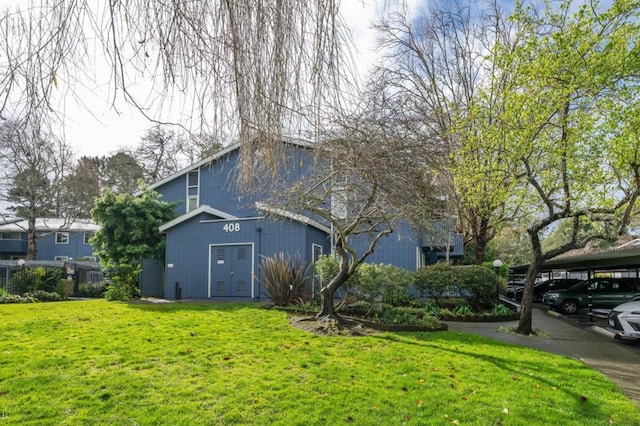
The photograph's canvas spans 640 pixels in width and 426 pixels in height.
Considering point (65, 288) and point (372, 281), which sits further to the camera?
point (65, 288)

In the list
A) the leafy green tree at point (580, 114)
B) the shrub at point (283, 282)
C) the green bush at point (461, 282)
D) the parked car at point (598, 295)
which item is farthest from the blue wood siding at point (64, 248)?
the leafy green tree at point (580, 114)

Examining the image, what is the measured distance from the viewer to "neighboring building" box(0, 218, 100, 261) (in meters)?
34.1

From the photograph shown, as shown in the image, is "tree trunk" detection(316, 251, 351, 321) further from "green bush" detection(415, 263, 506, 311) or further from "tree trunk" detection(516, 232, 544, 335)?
"green bush" detection(415, 263, 506, 311)

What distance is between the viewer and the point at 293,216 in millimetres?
14586

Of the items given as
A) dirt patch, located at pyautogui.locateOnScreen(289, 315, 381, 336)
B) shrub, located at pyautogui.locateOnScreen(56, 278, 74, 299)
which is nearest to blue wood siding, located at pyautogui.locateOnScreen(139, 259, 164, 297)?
shrub, located at pyautogui.locateOnScreen(56, 278, 74, 299)

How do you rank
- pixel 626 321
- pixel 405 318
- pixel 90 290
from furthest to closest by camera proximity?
pixel 90 290 < pixel 405 318 < pixel 626 321

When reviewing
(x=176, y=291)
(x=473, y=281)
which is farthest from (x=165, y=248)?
(x=473, y=281)

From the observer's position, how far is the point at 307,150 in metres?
3.23

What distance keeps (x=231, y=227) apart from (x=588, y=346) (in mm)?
12299

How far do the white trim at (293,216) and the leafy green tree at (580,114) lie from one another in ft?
19.4

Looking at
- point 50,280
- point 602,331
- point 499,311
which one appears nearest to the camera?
point 602,331

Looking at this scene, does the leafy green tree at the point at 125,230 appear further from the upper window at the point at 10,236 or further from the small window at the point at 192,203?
the upper window at the point at 10,236

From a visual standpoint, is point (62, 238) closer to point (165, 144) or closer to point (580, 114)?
point (165, 144)

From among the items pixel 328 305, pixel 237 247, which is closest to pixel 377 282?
pixel 328 305
